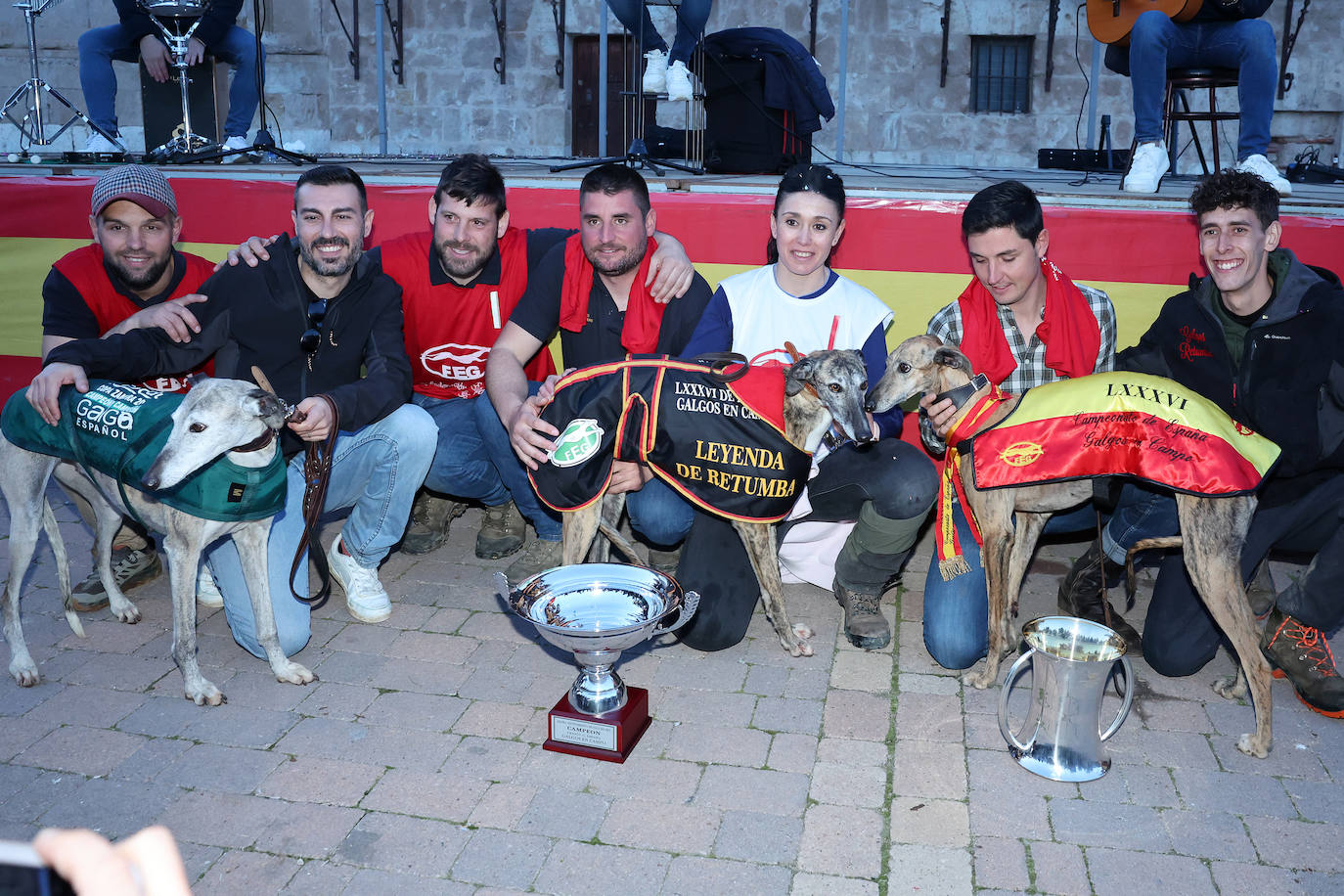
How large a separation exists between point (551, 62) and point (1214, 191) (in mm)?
12751

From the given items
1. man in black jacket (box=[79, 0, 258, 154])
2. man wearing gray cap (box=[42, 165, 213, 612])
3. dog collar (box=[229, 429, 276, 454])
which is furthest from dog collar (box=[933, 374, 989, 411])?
man in black jacket (box=[79, 0, 258, 154])

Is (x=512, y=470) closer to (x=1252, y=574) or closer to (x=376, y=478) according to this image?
(x=376, y=478)

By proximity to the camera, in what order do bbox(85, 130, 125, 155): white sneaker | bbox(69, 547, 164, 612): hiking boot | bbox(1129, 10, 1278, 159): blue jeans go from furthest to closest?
bbox(85, 130, 125, 155): white sneaker → bbox(1129, 10, 1278, 159): blue jeans → bbox(69, 547, 164, 612): hiking boot

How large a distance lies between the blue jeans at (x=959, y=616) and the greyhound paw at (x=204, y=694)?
2.61m

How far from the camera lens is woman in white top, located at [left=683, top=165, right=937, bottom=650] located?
3896 millimetres

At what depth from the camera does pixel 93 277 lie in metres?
4.17

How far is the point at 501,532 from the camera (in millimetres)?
4902

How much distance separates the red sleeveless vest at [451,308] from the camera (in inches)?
179

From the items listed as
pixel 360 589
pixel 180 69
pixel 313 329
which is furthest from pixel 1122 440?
pixel 180 69

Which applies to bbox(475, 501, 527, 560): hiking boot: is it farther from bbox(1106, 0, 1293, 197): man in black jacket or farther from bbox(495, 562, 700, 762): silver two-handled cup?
bbox(1106, 0, 1293, 197): man in black jacket

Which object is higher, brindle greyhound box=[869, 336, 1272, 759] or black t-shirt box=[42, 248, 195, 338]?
black t-shirt box=[42, 248, 195, 338]

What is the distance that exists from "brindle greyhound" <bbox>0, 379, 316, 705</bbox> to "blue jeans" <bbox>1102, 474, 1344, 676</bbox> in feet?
10.4

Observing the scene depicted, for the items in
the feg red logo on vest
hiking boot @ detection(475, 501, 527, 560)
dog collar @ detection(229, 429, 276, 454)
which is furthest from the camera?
hiking boot @ detection(475, 501, 527, 560)

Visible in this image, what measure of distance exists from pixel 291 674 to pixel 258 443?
876mm
